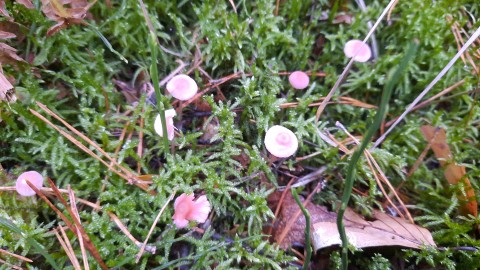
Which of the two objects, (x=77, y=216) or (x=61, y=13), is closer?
(x=77, y=216)

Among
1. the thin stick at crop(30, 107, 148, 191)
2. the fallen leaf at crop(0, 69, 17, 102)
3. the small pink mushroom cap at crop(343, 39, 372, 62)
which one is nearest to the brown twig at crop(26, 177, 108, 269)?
the thin stick at crop(30, 107, 148, 191)

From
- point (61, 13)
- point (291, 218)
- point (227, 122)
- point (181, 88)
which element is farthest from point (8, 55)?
point (291, 218)

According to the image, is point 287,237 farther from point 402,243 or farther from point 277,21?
point 277,21

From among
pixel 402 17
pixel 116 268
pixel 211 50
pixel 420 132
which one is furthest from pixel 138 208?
pixel 402 17

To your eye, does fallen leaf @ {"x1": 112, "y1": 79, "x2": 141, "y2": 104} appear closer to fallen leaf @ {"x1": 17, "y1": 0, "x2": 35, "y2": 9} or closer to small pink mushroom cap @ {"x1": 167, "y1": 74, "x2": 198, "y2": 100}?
small pink mushroom cap @ {"x1": 167, "y1": 74, "x2": 198, "y2": 100}

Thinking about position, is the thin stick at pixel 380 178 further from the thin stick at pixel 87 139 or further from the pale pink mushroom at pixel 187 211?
the thin stick at pixel 87 139

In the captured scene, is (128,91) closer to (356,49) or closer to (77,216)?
(77,216)
